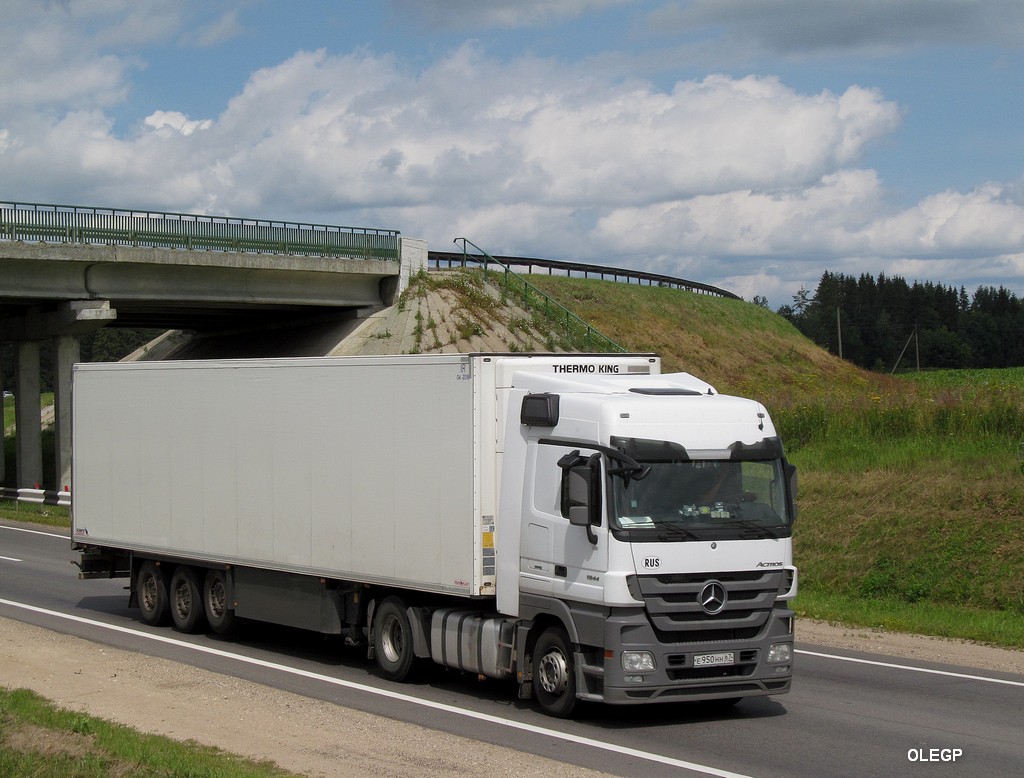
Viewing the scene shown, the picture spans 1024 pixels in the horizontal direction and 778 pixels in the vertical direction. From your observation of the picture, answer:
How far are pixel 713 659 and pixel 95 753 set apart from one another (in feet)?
16.8

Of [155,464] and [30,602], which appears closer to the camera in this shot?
[155,464]

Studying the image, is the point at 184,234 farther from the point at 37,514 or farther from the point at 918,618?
the point at 918,618

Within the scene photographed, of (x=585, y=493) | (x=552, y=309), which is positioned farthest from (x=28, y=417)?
(x=585, y=493)

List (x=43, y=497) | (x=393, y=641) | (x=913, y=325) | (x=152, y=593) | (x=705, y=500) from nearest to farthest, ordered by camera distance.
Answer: (x=705, y=500), (x=393, y=641), (x=152, y=593), (x=43, y=497), (x=913, y=325)

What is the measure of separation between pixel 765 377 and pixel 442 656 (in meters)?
43.5

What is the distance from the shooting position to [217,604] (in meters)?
15.8

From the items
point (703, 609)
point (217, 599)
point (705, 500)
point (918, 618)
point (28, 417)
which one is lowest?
point (918, 618)

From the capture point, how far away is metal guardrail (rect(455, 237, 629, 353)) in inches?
1823

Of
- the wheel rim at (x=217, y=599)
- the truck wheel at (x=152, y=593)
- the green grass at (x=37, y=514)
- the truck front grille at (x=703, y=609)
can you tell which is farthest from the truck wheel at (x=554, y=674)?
the green grass at (x=37, y=514)

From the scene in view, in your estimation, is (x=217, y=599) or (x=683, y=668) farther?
(x=217, y=599)

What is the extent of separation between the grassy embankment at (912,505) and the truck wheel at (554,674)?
7.24 metres

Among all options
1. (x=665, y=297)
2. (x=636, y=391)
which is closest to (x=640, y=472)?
(x=636, y=391)

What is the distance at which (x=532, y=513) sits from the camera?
11.4m

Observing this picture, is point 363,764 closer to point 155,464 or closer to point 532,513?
point 532,513
